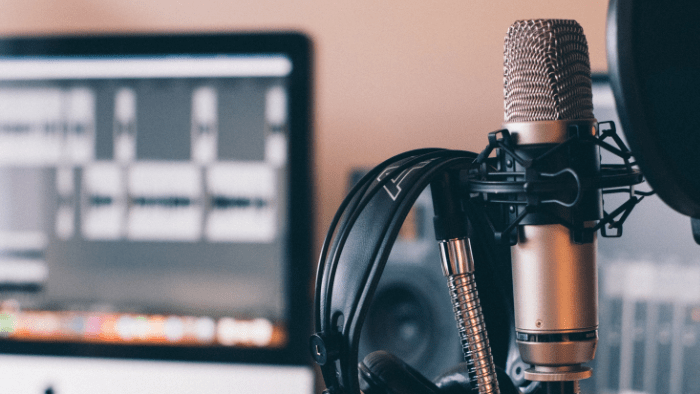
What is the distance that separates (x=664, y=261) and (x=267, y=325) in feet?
1.41

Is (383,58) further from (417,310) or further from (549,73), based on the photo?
(549,73)

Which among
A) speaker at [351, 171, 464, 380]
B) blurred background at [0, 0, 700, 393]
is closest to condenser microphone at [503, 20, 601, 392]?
speaker at [351, 171, 464, 380]

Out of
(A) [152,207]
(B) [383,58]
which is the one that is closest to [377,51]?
(B) [383,58]

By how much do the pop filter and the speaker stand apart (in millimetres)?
446

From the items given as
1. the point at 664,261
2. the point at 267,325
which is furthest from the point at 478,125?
the point at 267,325

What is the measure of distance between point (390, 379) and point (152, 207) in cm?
49

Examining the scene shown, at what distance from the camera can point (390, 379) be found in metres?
0.24

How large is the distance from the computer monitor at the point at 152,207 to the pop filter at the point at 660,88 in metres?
0.47

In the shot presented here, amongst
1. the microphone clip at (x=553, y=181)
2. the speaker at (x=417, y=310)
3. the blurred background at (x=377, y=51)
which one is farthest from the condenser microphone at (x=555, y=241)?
the blurred background at (x=377, y=51)

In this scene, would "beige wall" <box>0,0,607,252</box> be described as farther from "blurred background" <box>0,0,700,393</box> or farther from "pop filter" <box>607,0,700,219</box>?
"pop filter" <box>607,0,700,219</box>

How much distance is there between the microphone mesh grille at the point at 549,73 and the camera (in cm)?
22

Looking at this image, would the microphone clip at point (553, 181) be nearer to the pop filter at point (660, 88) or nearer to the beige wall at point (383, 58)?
the pop filter at point (660, 88)

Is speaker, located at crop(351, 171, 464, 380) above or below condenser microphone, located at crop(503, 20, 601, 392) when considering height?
below

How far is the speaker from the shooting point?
0.63 meters
